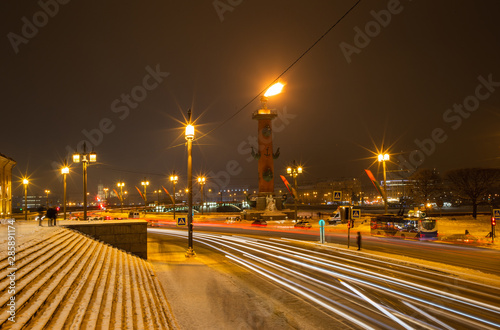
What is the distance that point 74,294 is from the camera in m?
7.27

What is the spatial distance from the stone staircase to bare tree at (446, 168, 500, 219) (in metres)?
46.1

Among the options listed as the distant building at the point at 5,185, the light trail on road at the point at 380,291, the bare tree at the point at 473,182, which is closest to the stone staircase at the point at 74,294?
the light trail on road at the point at 380,291

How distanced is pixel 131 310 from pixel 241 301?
349cm

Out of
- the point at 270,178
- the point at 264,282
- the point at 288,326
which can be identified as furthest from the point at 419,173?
the point at 288,326

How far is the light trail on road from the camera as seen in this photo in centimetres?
791

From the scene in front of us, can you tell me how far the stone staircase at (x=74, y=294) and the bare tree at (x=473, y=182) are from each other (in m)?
46.1

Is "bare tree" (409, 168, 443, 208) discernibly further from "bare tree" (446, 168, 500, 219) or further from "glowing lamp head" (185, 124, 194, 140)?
"glowing lamp head" (185, 124, 194, 140)

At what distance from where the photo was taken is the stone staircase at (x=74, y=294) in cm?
577

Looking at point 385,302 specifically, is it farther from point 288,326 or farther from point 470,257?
point 470,257

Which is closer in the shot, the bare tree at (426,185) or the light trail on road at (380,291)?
the light trail on road at (380,291)

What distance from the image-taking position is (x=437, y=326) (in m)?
7.42

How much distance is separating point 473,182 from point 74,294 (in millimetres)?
50765

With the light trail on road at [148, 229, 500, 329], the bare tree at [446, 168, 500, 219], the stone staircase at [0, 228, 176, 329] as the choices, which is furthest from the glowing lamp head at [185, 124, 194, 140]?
the bare tree at [446, 168, 500, 219]

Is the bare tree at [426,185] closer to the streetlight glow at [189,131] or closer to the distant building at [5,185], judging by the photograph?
the streetlight glow at [189,131]
